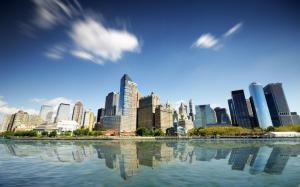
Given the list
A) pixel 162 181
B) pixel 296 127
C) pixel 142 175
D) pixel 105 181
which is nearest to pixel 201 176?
pixel 162 181

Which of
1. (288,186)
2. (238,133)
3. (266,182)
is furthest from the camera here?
(238,133)

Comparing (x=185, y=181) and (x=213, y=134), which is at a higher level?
(x=213, y=134)

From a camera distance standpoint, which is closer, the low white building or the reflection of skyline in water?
the reflection of skyline in water

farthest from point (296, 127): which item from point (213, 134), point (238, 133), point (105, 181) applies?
point (105, 181)

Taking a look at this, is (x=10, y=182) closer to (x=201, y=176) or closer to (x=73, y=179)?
(x=73, y=179)

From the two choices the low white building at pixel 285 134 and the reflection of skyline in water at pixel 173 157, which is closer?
the reflection of skyline in water at pixel 173 157

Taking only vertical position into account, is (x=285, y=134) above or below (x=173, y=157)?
above

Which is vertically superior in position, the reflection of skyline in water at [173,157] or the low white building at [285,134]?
the low white building at [285,134]

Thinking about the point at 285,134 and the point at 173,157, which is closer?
the point at 173,157

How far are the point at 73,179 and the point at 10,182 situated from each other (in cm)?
695

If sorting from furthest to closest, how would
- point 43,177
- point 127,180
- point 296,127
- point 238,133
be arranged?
point 238,133, point 296,127, point 43,177, point 127,180

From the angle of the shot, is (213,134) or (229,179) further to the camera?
(213,134)

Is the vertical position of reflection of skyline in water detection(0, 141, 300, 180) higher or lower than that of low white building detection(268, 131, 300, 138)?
lower

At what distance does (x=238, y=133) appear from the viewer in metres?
193
